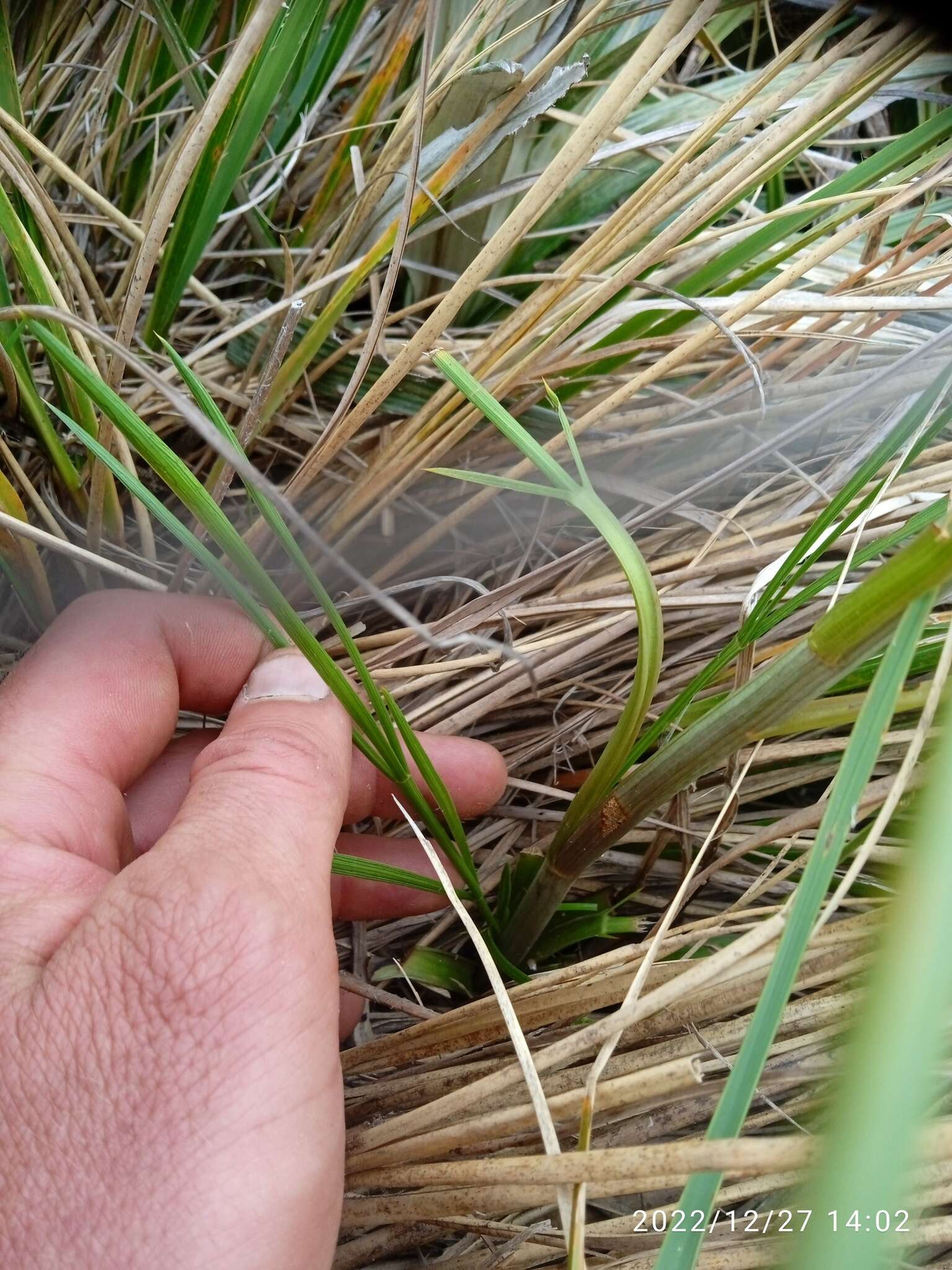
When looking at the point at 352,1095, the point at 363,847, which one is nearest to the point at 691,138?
the point at 363,847

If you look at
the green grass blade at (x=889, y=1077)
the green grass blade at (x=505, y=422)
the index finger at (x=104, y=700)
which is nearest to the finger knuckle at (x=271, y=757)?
the index finger at (x=104, y=700)

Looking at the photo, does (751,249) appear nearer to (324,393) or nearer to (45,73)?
(324,393)

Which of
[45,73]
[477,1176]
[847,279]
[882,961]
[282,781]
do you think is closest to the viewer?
[882,961]

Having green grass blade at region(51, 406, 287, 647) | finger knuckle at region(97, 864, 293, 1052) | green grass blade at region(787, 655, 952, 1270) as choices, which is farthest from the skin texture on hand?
green grass blade at region(787, 655, 952, 1270)

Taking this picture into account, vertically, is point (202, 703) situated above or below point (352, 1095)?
above

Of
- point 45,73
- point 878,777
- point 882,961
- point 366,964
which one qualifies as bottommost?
point 366,964
